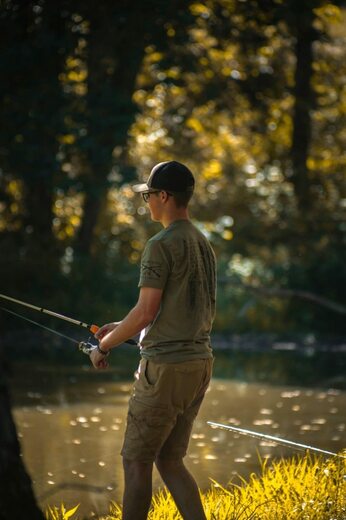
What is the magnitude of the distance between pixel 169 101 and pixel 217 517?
21067 millimetres

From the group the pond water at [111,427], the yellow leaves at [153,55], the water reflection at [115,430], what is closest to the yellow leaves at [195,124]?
the yellow leaves at [153,55]

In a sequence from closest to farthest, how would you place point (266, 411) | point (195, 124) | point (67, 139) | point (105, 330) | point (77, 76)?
point (105, 330) → point (266, 411) → point (67, 139) → point (77, 76) → point (195, 124)

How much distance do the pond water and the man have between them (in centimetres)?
192

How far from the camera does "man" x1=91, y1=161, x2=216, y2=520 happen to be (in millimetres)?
4824

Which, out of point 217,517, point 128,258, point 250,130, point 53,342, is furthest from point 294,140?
point 217,517

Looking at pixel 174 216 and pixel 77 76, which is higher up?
pixel 174 216

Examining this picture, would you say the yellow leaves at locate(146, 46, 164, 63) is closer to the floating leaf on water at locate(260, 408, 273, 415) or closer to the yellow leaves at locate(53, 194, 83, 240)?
the yellow leaves at locate(53, 194, 83, 240)

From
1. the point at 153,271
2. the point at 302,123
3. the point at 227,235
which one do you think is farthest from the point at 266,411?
the point at 302,123

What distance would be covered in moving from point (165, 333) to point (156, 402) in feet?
0.98

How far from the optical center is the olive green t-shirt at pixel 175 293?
4.82m

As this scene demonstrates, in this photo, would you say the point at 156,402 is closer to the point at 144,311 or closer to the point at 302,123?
the point at 144,311

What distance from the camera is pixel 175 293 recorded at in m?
4.86

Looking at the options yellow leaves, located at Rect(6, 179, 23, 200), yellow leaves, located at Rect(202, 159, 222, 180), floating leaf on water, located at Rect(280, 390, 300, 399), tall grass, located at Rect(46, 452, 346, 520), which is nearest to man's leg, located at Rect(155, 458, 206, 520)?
tall grass, located at Rect(46, 452, 346, 520)

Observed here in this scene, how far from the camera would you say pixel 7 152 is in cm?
2058
